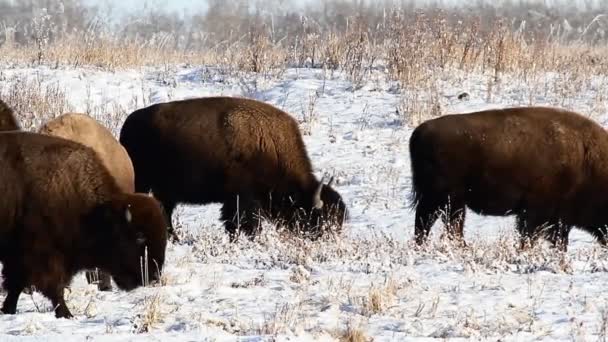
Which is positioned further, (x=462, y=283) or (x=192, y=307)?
(x=462, y=283)

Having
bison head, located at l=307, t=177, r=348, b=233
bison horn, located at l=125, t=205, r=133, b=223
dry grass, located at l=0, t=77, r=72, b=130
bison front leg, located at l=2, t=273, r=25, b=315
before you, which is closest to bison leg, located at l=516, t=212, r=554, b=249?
bison head, located at l=307, t=177, r=348, b=233

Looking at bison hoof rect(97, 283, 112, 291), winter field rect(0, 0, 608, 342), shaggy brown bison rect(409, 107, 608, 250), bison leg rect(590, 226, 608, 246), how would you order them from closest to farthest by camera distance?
winter field rect(0, 0, 608, 342)
bison hoof rect(97, 283, 112, 291)
shaggy brown bison rect(409, 107, 608, 250)
bison leg rect(590, 226, 608, 246)

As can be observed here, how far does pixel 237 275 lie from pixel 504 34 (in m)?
12.3

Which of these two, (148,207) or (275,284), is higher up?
(148,207)

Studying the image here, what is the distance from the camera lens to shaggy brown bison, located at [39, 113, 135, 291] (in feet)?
34.8

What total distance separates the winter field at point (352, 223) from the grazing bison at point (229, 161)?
17.7 inches

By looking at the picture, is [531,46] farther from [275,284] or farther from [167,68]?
[275,284]

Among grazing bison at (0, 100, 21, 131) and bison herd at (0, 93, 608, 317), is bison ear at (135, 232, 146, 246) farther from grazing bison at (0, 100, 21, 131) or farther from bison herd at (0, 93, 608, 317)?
grazing bison at (0, 100, 21, 131)

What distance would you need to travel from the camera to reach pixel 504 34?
20.0 metres

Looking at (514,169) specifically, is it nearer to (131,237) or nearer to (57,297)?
(131,237)

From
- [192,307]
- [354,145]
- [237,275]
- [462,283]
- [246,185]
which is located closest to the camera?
[192,307]

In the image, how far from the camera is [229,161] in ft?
41.3

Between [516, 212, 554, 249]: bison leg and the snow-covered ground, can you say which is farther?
[516, 212, 554, 249]: bison leg

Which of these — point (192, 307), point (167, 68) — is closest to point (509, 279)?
point (192, 307)
